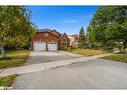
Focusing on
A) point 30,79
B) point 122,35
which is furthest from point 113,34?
point 30,79

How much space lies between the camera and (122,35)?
77.5ft

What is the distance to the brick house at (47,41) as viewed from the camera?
3164 centimetres

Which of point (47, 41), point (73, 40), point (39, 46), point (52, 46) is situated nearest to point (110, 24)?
point (52, 46)

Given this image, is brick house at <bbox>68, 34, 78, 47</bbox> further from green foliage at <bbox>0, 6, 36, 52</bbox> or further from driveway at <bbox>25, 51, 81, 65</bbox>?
green foliage at <bbox>0, 6, 36, 52</bbox>

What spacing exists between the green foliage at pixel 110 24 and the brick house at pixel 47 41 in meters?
6.00

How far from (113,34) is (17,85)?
17873mm

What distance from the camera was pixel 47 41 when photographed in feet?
110

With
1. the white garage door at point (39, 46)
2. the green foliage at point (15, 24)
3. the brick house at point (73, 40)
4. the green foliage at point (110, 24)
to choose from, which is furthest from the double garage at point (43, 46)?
the green foliage at point (15, 24)

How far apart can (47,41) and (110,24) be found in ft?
37.9

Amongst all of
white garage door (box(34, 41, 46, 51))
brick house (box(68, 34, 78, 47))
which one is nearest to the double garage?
white garage door (box(34, 41, 46, 51))

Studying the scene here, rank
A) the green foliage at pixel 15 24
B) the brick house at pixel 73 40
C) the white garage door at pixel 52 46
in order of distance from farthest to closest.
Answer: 1. the brick house at pixel 73 40
2. the white garage door at pixel 52 46
3. the green foliage at pixel 15 24

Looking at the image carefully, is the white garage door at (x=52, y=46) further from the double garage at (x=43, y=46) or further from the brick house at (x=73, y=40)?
the brick house at (x=73, y=40)
